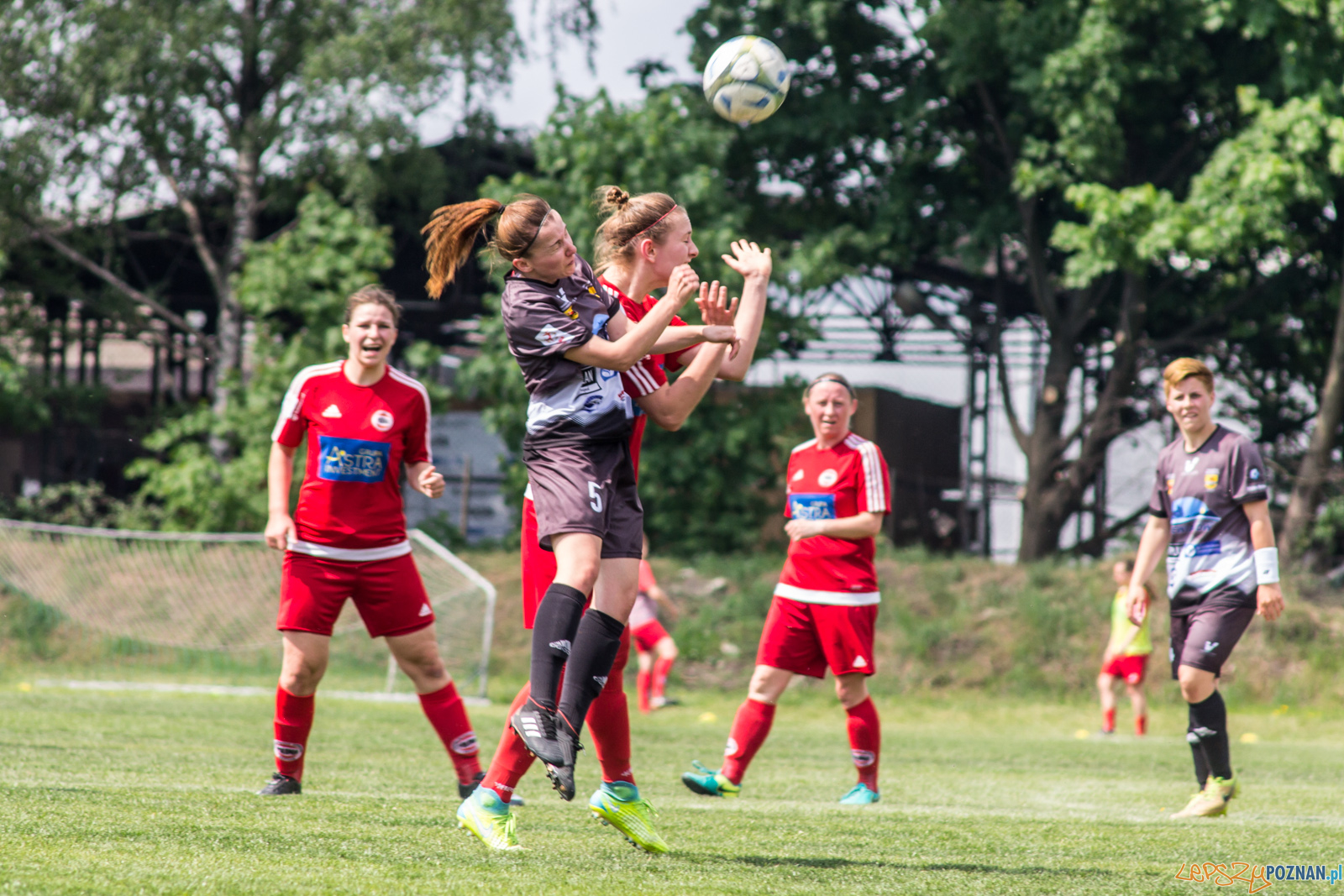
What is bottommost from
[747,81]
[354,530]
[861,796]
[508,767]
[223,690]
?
[223,690]

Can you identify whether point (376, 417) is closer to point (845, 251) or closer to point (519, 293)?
point (519, 293)

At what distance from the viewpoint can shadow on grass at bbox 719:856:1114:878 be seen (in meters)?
3.68

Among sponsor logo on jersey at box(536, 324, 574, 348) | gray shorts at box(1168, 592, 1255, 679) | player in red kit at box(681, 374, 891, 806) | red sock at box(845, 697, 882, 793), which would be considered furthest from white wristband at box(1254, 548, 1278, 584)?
sponsor logo on jersey at box(536, 324, 574, 348)

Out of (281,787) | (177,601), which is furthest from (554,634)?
(177,601)

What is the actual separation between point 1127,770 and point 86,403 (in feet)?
55.6

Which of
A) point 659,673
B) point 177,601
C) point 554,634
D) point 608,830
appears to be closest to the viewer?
point 554,634

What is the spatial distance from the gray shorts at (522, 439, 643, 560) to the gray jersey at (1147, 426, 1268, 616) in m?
3.10

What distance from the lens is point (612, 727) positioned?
4055mm

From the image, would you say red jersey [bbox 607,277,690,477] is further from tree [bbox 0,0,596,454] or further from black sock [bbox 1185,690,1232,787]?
tree [bbox 0,0,596,454]

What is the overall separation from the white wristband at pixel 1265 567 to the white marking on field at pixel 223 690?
8.42 metres

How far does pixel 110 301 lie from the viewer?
19500 mm

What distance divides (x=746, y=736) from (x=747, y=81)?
2.86m

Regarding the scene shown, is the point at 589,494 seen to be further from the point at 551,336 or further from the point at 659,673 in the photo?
the point at 659,673

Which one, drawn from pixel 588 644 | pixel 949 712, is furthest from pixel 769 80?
pixel 949 712
